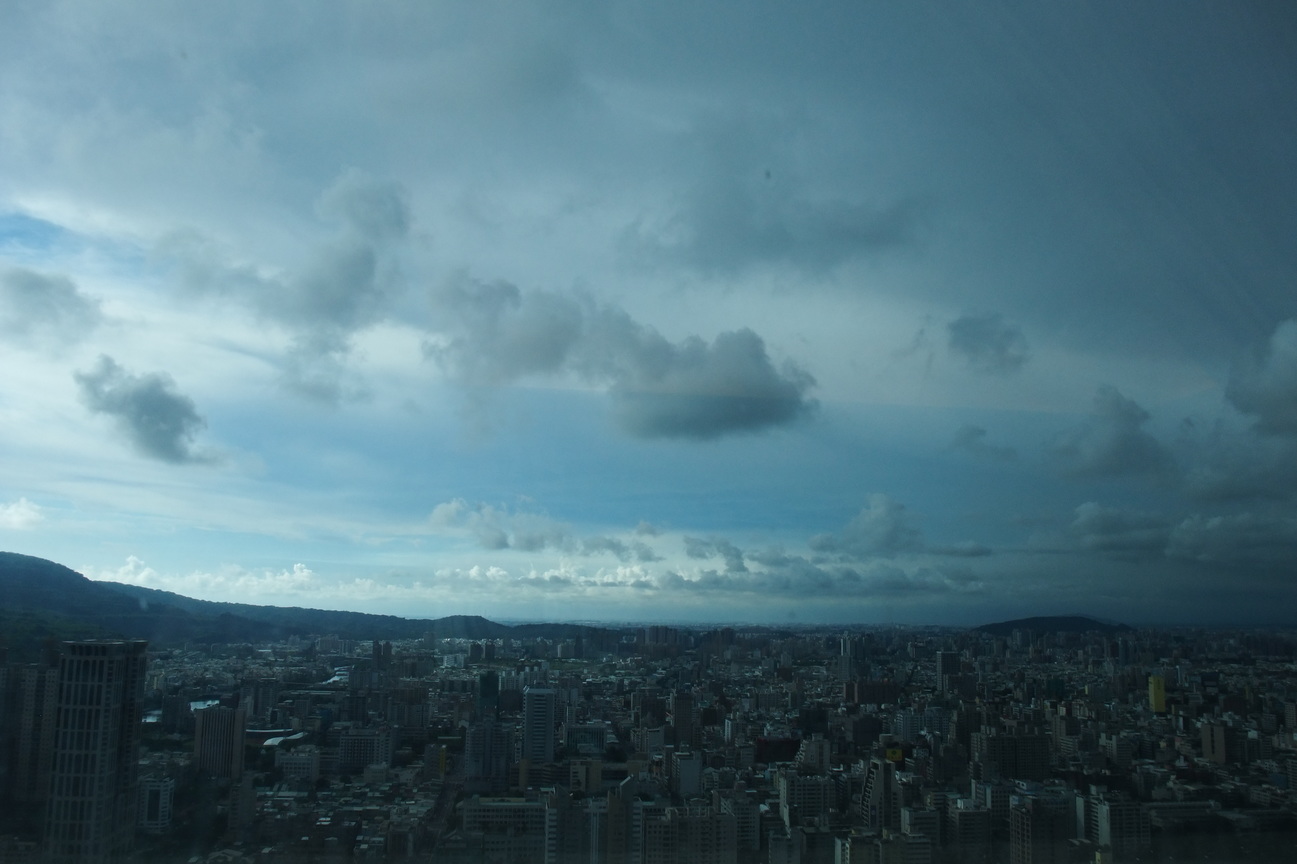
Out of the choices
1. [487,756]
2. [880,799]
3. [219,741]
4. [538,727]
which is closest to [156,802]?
[219,741]

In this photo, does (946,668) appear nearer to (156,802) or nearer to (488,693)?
(488,693)

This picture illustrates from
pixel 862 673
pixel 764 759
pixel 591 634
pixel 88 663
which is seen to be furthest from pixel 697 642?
pixel 88 663

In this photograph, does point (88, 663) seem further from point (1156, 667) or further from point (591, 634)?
point (1156, 667)

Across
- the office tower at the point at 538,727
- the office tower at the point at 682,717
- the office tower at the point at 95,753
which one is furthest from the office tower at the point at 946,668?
the office tower at the point at 95,753

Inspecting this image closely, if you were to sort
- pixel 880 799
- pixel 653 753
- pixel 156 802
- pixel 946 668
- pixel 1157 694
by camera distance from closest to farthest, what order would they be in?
pixel 156 802 → pixel 880 799 → pixel 653 753 → pixel 1157 694 → pixel 946 668

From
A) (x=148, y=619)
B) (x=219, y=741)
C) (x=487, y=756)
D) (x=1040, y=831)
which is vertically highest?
(x=148, y=619)

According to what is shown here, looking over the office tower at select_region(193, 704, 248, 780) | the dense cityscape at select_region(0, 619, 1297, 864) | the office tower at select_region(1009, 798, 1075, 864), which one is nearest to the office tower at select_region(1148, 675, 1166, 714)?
the dense cityscape at select_region(0, 619, 1297, 864)
